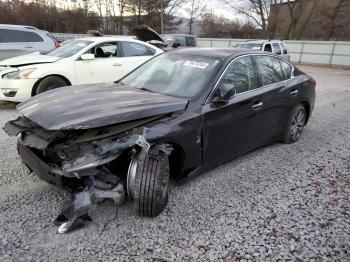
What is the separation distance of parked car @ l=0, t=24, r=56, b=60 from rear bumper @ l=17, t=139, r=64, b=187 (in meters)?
6.71

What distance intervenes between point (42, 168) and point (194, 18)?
153ft

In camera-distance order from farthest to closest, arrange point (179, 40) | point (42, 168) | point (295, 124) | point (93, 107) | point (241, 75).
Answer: point (179, 40)
point (295, 124)
point (241, 75)
point (93, 107)
point (42, 168)

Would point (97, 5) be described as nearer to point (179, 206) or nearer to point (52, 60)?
point (52, 60)

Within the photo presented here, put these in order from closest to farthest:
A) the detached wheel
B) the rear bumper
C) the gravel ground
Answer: the gravel ground → the rear bumper → the detached wheel

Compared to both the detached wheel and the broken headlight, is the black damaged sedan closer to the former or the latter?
the detached wheel

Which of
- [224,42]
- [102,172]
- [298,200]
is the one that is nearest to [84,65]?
[102,172]

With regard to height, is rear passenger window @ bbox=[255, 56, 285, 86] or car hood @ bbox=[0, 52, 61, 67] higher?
rear passenger window @ bbox=[255, 56, 285, 86]

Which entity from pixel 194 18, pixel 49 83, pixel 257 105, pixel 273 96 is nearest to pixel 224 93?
pixel 257 105

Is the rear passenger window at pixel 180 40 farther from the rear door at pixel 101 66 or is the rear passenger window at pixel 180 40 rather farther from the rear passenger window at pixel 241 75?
the rear passenger window at pixel 241 75

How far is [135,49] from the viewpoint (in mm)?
8141

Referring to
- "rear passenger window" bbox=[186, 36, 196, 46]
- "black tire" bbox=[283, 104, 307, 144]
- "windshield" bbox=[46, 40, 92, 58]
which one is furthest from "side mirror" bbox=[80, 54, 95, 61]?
"rear passenger window" bbox=[186, 36, 196, 46]

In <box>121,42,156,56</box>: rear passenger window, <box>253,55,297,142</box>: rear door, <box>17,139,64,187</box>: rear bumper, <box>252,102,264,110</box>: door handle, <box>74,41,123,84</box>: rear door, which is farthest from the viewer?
<box>121,42,156,56</box>: rear passenger window

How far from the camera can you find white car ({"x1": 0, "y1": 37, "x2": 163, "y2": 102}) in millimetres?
6480

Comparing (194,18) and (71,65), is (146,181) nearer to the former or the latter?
(71,65)
